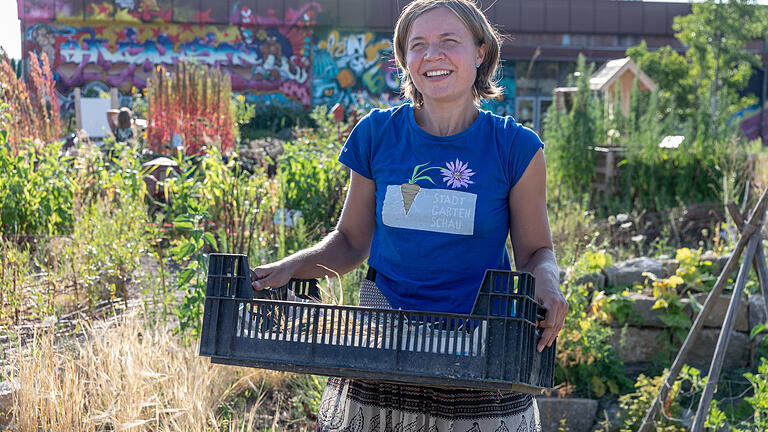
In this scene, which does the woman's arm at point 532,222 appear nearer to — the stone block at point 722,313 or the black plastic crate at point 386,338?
the black plastic crate at point 386,338

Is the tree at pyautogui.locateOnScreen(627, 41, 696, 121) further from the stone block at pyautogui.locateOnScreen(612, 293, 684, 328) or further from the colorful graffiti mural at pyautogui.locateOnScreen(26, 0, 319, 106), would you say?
the stone block at pyautogui.locateOnScreen(612, 293, 684, 328)

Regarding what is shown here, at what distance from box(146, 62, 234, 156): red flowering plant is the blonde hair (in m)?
8.15

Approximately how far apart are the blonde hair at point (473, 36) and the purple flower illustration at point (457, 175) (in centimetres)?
34

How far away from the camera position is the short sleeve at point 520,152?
201cm

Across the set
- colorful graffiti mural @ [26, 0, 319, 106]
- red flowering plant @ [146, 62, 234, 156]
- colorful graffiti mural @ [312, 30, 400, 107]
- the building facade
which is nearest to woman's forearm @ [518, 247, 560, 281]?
red flowering plant @ [146, 62, 234, 156]

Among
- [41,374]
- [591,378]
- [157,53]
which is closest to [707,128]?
[591,378]

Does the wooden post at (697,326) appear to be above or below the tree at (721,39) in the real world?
below

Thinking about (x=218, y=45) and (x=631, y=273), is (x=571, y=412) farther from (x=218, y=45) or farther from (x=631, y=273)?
(x=218, y=45)

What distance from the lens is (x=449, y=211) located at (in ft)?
6.53

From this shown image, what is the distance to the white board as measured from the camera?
14.6m

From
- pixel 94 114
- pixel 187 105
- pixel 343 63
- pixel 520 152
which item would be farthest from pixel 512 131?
pixel 343 63

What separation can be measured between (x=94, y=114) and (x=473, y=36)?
14.2m

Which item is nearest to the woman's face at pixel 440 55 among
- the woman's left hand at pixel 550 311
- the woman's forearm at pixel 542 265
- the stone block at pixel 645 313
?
the woman's forearm at pixel 542 265

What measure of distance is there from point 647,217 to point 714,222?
0.67 meters
